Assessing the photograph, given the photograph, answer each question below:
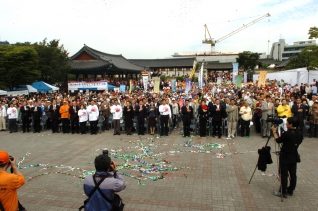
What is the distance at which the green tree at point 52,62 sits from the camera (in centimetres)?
2916

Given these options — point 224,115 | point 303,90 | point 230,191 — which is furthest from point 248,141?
point 303,90

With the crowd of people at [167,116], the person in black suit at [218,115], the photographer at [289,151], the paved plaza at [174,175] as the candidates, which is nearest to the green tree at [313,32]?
the crowd of people at [167,116]

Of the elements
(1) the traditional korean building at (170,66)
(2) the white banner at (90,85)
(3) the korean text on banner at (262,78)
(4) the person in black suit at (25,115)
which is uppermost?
(1) the traditional korean building at (170,66)

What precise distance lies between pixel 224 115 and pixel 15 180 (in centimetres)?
947

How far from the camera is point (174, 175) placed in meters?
6.99

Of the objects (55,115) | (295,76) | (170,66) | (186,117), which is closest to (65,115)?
(55,115)

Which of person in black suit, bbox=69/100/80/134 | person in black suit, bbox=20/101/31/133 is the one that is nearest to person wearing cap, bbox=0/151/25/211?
person in black suit, bbox=69/100/80/134

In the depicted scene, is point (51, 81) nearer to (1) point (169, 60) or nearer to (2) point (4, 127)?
(2) point (4, 127)

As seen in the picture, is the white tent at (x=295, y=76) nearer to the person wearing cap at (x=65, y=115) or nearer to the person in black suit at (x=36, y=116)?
the person wearing cap at (x=65, y=115)

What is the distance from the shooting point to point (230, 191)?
588 centimetres

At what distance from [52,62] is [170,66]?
4088cm

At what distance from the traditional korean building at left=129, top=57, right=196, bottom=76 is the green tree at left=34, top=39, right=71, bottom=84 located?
1464 inches

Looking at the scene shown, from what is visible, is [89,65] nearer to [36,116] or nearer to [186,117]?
[36,116]

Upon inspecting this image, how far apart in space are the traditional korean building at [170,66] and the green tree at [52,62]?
37.2m
